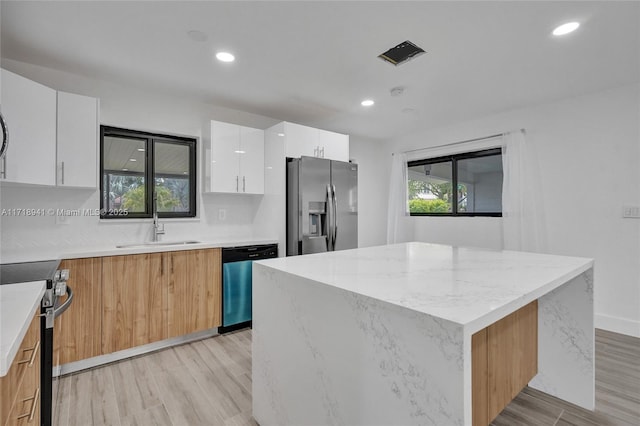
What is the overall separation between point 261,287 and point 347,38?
1.74 m

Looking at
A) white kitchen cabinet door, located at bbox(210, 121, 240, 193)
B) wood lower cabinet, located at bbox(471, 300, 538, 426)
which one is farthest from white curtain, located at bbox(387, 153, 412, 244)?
wood lower cabinet, located at bbox(471, 300, 538, 426)

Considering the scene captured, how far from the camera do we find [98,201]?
2.80 meters

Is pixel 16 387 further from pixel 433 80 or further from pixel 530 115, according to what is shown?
pixel 530 115

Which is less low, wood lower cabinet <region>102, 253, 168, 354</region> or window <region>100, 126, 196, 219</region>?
window <region>100, 126, 196, 219</region>

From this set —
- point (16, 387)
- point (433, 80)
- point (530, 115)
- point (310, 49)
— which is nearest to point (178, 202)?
point (310, 49)

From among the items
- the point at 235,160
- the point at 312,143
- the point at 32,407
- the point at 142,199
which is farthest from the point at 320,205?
the point at 32,407

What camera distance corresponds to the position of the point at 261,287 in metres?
1.66

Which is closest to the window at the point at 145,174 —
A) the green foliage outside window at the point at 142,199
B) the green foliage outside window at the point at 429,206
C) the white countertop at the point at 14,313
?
the green foliage outside window at the point at 142,199

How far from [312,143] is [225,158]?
989 mm

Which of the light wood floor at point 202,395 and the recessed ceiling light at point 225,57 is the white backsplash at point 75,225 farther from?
the recessed ceiling light at point 225,57

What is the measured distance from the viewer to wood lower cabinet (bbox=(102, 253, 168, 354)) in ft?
7.81

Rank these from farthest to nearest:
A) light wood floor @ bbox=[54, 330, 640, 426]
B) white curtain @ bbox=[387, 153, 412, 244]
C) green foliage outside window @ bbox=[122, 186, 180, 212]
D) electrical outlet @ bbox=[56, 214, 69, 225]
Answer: white curtain @ bbox=[387, 153, 412, 244] → green foliage outside window @ bbox=[122, 186, 180, 212] → electrical outlet @ bbox=[56, 214, 69, 225] → light wood floor @ bbox=[54, 330, 640, 426]

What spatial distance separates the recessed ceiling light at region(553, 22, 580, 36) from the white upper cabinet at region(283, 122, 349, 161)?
2.23m

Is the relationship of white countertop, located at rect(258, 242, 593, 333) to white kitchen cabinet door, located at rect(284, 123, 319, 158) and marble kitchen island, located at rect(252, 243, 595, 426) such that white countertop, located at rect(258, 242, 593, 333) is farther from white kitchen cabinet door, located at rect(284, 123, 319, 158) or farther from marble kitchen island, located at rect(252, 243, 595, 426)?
white kitchen cabinet door, located at rect(284, 123, 319, 158)
